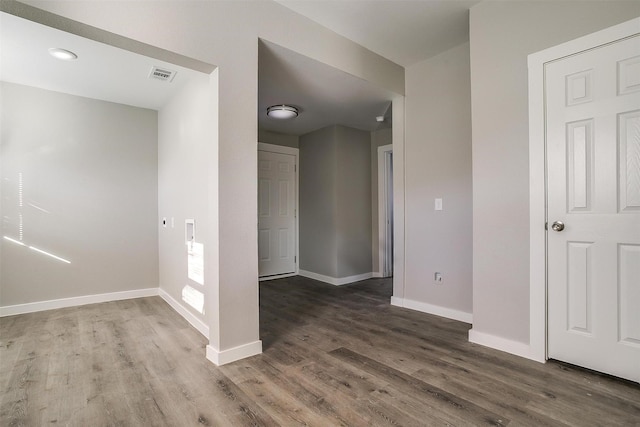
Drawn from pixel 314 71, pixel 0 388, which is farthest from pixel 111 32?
pixel 0 388

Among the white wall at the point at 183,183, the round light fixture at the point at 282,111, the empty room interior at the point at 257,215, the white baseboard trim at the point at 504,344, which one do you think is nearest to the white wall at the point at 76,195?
the empty room interior at the point at 257,215

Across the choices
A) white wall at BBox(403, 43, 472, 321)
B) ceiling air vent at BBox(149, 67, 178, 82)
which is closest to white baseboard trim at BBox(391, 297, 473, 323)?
white wall at BBox(403, 43, 472, 321)

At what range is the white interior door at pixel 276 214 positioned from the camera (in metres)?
5.07

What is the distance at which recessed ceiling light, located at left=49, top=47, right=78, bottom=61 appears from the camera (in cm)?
263

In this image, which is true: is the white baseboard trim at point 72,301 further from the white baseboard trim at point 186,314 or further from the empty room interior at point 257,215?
the white baseboard trim at point 186,314

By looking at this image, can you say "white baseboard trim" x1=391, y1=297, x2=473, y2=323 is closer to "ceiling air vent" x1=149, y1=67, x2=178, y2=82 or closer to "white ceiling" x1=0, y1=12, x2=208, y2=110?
"white ceiling" x1=0, y1=12, x2=208, y2=110

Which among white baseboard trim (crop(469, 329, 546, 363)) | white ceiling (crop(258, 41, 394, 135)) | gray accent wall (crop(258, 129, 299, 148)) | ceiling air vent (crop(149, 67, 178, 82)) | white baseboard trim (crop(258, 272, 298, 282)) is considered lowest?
white baseboard trim (crop(258, 272, 298, 282))

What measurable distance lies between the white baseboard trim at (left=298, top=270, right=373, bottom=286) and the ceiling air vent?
10.9ft

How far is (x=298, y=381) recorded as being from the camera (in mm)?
1977

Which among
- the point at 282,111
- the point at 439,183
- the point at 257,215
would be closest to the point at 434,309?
the point at 439,183

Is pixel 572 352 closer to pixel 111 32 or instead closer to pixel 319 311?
pixel 319 311

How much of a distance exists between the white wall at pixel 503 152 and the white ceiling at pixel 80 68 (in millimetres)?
2412

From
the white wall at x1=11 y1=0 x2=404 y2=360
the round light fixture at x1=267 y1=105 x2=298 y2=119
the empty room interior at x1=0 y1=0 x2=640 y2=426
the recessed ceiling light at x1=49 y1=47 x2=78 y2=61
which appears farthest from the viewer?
the round light fixture at x1=267 y1=105 x2=298 y2=119

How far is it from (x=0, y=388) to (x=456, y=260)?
358 centimetres
